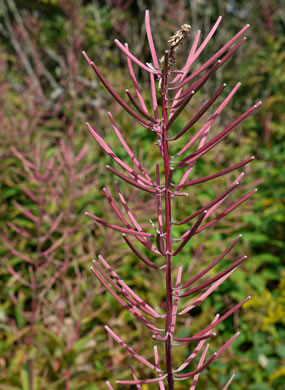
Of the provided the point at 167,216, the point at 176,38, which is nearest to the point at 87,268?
the point at 167,216

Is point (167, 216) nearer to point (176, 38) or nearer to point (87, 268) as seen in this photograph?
point (176, 38)

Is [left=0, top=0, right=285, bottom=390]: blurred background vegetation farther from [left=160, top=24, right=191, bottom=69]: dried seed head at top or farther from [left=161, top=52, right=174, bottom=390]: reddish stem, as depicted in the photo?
[left=160, top=24, right=191, bottom=69]: dried seed head at top

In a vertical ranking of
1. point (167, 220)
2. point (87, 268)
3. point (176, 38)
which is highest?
point (176, 38)

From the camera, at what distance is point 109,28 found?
594 cm

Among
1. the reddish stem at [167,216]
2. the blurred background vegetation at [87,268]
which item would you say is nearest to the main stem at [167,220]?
the reddish stem at [167,216]

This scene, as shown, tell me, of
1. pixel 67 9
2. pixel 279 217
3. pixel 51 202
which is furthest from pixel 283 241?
pixel 67 9

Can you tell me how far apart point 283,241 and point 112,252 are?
1436 millimetres

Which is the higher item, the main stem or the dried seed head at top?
the dried seed head at top

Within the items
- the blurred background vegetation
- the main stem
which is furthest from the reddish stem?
the blurred background vegetation

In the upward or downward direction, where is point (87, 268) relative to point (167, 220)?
downward

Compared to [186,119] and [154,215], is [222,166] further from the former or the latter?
[154,215]

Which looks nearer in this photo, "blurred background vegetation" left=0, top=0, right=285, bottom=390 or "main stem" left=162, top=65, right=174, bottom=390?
"main stem" left=162, top=65, right=174, bottom=390

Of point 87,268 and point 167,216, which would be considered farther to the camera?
point 87,268

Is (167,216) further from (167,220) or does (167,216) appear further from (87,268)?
(87,268)
